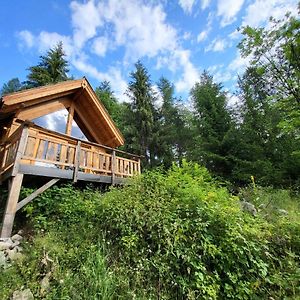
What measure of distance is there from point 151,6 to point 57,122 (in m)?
5.79

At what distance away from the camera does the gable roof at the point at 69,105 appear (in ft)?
24.5

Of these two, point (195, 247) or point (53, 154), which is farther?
point (53, 154)

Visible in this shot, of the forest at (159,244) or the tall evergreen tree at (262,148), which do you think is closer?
the forest at (159,244)

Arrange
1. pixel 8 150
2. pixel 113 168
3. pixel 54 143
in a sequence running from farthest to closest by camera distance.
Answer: pixel 113 168 → pixel 8 150 → pixel 54 143

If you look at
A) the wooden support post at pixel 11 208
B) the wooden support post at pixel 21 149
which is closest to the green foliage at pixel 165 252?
the wooden support post at pixel 11 208

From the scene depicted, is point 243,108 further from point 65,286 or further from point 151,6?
point 65,286

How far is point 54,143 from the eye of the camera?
6730mm

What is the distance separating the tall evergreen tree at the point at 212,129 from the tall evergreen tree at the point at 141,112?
4.32 metres

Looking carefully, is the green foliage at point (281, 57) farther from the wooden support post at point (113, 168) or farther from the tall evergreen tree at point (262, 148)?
the wooden support post at point (113, 168)

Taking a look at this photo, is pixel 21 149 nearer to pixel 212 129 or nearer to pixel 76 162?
pixel 76 162

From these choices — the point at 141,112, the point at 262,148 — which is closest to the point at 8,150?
the point at 262,148

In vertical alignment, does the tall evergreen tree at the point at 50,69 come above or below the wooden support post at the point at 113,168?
above

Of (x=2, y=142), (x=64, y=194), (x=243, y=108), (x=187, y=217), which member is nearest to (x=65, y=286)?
(x=187, y=217)

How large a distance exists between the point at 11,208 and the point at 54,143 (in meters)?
2.18
